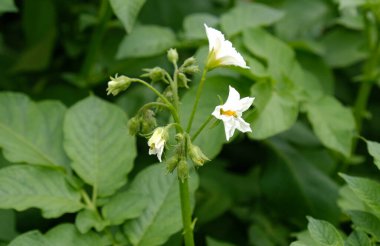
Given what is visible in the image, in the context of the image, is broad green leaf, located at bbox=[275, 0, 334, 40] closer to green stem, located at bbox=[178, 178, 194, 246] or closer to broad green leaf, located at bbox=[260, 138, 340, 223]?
broad green leaf, located at bbox=[260, 138, 340, 223]

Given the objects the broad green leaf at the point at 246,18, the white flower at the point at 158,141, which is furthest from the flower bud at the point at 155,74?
the broad green leaf at the point at 246,18

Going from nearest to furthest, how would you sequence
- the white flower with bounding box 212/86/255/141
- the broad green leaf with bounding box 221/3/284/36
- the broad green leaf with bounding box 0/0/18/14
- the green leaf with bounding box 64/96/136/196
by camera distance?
the white flower with bounding box 212/86/255/141
the green leaf with bounding box 64/96/136/196
the broad green leaf with bounding box 0/0/18/14
the broad green leaf with bounding box 221/3/284/36

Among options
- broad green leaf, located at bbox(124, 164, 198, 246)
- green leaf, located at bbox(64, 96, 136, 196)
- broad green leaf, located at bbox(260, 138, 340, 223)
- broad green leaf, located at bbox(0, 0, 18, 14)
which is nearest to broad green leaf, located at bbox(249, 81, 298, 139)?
broad green leaf, located at bbox(124, 164, 198, 246)

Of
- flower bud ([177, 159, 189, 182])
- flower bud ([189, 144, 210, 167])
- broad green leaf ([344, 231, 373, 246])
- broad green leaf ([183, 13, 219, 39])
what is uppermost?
flower bud ([189, 144, 210, 167])

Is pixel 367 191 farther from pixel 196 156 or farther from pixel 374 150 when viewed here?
pixel 196 156

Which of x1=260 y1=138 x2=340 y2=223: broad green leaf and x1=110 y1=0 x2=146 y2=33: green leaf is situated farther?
x1=260 y1=138 x2=340 y2=223: broad green leaf

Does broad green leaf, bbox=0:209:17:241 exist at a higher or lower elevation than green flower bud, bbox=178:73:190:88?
lower

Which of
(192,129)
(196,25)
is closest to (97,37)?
(196,25)
